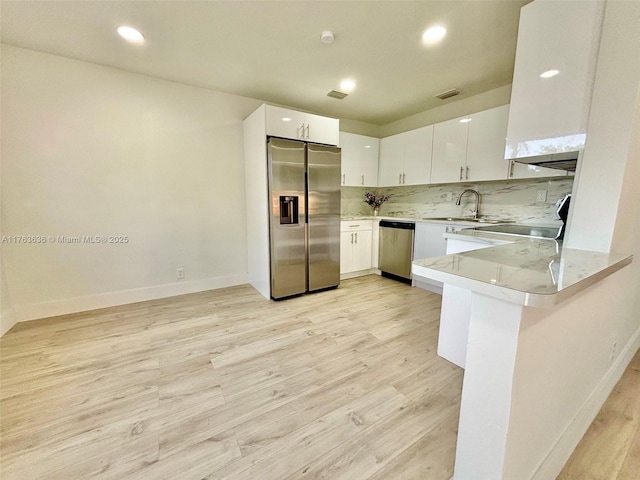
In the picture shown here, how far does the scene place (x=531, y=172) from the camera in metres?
2.60

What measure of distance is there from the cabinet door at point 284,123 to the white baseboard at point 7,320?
3002mm

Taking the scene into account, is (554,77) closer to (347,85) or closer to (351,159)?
(347,85)

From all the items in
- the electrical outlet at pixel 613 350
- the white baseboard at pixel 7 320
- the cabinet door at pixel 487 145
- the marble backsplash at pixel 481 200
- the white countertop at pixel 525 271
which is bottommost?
the white baseboard at pixel 7 320

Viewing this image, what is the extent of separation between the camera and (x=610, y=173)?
126cm

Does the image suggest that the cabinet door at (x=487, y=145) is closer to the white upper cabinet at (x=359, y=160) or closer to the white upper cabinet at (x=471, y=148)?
the white upper cabinet at (x=471, y=148)

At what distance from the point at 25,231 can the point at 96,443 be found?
7.74 feet

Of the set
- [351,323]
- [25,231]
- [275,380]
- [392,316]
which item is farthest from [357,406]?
[25,231]

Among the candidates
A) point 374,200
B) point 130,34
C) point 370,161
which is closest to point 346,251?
point 374,200

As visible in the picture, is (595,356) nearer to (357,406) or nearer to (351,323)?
(357,406)

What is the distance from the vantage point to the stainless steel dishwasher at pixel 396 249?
354 cm

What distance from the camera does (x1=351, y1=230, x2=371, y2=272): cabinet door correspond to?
151 inches

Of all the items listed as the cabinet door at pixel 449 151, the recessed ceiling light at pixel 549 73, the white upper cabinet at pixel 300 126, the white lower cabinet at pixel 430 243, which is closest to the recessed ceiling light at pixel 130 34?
the white upper cabinet at pixel 300 126

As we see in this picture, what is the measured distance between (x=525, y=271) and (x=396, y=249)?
288 centimetres

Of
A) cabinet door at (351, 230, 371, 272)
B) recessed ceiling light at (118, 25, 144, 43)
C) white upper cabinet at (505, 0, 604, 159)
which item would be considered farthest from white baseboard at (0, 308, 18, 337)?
white upper cabinet at (505, 0, 604, 159)
